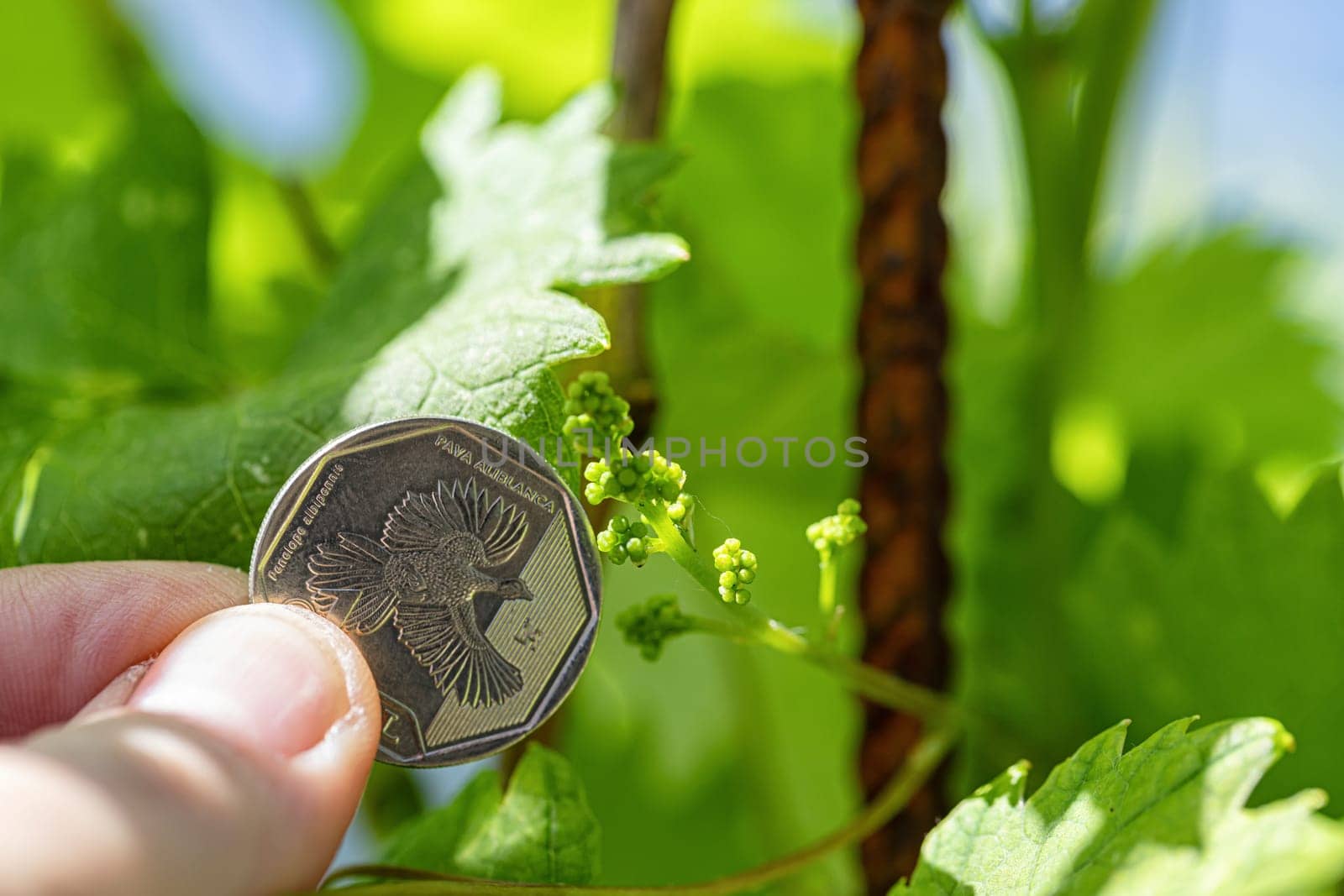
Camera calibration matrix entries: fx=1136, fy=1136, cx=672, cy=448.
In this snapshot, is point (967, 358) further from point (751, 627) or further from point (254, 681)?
point (254, 681)

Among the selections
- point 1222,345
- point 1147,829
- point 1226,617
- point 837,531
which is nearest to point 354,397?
point 837,531

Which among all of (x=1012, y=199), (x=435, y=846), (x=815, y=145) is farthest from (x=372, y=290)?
(x=1012, y=199)

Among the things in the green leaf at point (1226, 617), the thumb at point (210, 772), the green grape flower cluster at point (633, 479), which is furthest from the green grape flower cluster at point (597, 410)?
the green leaf at point (1226, 617)

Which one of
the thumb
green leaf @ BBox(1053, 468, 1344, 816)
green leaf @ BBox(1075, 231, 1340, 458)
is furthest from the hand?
green leaf @ BBox(1075, 231, 1340, 458)

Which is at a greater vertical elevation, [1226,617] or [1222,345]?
[1222,345]

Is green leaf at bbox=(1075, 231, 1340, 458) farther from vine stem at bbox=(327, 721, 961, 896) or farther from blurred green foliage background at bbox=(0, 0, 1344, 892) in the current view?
vine stem at bbox=(327, 721, 961, 896)
